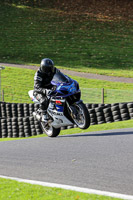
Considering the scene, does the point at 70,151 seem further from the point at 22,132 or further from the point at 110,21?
the point at 110,21

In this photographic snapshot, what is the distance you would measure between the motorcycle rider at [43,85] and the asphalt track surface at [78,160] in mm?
944

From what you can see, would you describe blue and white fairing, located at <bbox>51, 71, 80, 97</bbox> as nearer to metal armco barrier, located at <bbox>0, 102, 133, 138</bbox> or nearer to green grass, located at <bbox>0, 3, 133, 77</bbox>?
metal armco barrier, located at <bbox>0, 102, 133, 138</bbox>

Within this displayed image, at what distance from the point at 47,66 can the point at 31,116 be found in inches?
251

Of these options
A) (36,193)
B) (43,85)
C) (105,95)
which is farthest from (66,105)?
(105,95)

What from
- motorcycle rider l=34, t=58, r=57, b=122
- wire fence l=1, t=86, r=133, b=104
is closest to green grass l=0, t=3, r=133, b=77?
wire fence l=1, t=86, r=133, b=104

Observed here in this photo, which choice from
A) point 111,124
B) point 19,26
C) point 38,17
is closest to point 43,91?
point 111,124

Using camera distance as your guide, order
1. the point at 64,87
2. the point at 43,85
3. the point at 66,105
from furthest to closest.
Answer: the point at 43,85, the point at 66,105, the point at 64,87

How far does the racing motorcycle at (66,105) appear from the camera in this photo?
11.0 m

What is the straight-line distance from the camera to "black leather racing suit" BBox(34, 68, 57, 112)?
11820 mm

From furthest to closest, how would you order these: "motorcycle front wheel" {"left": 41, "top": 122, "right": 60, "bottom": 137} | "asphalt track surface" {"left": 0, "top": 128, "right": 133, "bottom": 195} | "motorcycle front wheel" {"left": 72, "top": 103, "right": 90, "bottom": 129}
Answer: "motorcycle front wheel" {"left": 41, "top": 122, "right": 60, "bottom": 137}
"motorcycle front wheel" {"left": 72, "top": 103, "right": 90, "bottom": 129}
"asphalt track surface" {"left": 0, "top": 128, "right": 133, "bottom": 195}

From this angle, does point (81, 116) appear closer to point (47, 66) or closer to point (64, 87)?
point (64, 87)

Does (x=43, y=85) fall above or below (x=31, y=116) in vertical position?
above

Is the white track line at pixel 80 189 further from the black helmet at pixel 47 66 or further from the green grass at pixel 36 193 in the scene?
the black helmet at pixel 47 66

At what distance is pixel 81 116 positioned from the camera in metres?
11.0
